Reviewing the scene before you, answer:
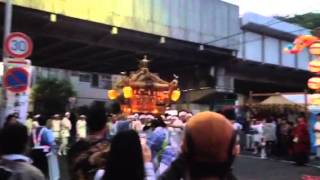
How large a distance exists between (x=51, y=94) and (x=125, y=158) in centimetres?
4971

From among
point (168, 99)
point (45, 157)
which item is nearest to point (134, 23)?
point (168, 99)

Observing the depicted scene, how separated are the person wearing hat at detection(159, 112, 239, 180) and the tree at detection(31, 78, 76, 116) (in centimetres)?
4811

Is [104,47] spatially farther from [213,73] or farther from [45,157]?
[45,157]

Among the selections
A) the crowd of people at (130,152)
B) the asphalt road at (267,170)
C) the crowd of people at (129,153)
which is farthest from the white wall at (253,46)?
the crowd of people at (129,153)

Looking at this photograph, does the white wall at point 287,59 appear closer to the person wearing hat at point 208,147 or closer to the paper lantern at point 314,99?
the paper lantern at point 314,99

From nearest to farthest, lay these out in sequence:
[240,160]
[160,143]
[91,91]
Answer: [160,143] < [240,160] < [91,91]

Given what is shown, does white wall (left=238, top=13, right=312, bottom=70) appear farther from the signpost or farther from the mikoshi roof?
the signpost

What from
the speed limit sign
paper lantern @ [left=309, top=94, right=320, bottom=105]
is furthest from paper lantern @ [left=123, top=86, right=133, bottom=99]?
the speed limit sign

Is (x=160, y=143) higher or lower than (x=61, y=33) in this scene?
lower

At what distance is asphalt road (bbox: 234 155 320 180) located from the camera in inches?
623

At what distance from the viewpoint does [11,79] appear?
37.9ft

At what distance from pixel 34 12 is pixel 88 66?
12.6 metres

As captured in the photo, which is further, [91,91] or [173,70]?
[91,91]

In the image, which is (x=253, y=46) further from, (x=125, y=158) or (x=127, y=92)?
(x=125, y=158)
